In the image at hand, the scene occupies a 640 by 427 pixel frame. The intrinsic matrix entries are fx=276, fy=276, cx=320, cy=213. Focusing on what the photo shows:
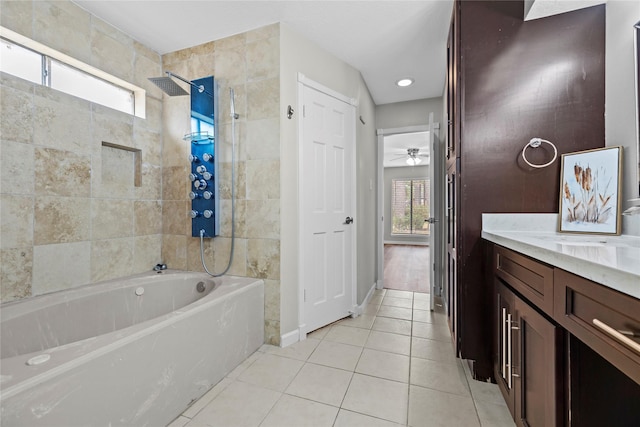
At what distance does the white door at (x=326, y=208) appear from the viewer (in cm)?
226

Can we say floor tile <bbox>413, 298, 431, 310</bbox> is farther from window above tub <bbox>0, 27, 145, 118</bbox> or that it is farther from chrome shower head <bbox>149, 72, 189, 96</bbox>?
window above tub <bbox>0, 27, 145, 118</bbox>

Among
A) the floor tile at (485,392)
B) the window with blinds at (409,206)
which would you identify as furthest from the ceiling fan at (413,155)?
the floor tile at (485,392)

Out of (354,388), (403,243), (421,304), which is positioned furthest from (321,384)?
(403,243)

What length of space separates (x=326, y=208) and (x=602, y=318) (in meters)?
1.91

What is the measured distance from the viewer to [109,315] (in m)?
1.90

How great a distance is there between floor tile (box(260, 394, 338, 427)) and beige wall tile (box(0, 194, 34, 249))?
1765 millimetres

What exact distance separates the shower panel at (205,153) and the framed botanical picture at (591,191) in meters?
2.31

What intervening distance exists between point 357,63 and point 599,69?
5.86ft

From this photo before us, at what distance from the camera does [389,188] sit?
8391mm

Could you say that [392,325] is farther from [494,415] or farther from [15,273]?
[15,273]

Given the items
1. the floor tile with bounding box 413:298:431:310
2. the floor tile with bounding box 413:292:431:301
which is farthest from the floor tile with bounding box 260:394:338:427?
the floor tile with bounding box 413:292:431:301

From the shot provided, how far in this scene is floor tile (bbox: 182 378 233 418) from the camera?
1.42 meters

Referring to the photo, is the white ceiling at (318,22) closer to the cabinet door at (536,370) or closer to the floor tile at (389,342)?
the cabinet door at (536,370)

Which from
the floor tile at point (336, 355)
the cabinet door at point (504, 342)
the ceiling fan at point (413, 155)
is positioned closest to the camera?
the cabinet door at point (504, 342)
